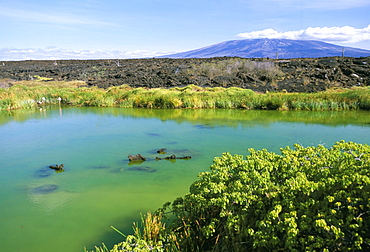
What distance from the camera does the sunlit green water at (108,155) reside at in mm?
4883

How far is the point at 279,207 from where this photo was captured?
274 cm

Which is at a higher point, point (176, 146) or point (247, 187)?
point (247, 187)

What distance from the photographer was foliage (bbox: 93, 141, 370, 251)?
8.53 feet

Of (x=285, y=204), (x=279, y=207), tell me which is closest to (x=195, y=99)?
(x=285, y=204)

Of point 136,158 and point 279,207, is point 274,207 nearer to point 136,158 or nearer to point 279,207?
point 279,207


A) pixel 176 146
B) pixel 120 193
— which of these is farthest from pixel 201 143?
pixel 120 193

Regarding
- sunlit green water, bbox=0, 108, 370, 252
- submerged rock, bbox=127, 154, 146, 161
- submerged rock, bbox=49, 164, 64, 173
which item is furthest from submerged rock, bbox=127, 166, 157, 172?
submerged rock, bbox=49, 164, 64, 173

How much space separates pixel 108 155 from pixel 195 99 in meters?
9.81

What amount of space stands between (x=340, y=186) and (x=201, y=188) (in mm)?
1399

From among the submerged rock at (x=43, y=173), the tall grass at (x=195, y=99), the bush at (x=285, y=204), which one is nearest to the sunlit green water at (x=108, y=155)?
the submerged rock at (x=43, y=173)

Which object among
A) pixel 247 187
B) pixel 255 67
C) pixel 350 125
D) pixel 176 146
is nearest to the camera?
pixel 247 187

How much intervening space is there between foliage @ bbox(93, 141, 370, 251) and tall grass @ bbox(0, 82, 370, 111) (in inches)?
513

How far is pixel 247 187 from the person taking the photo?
10.4 ft

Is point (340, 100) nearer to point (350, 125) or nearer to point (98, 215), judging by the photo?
point (350, 125)
